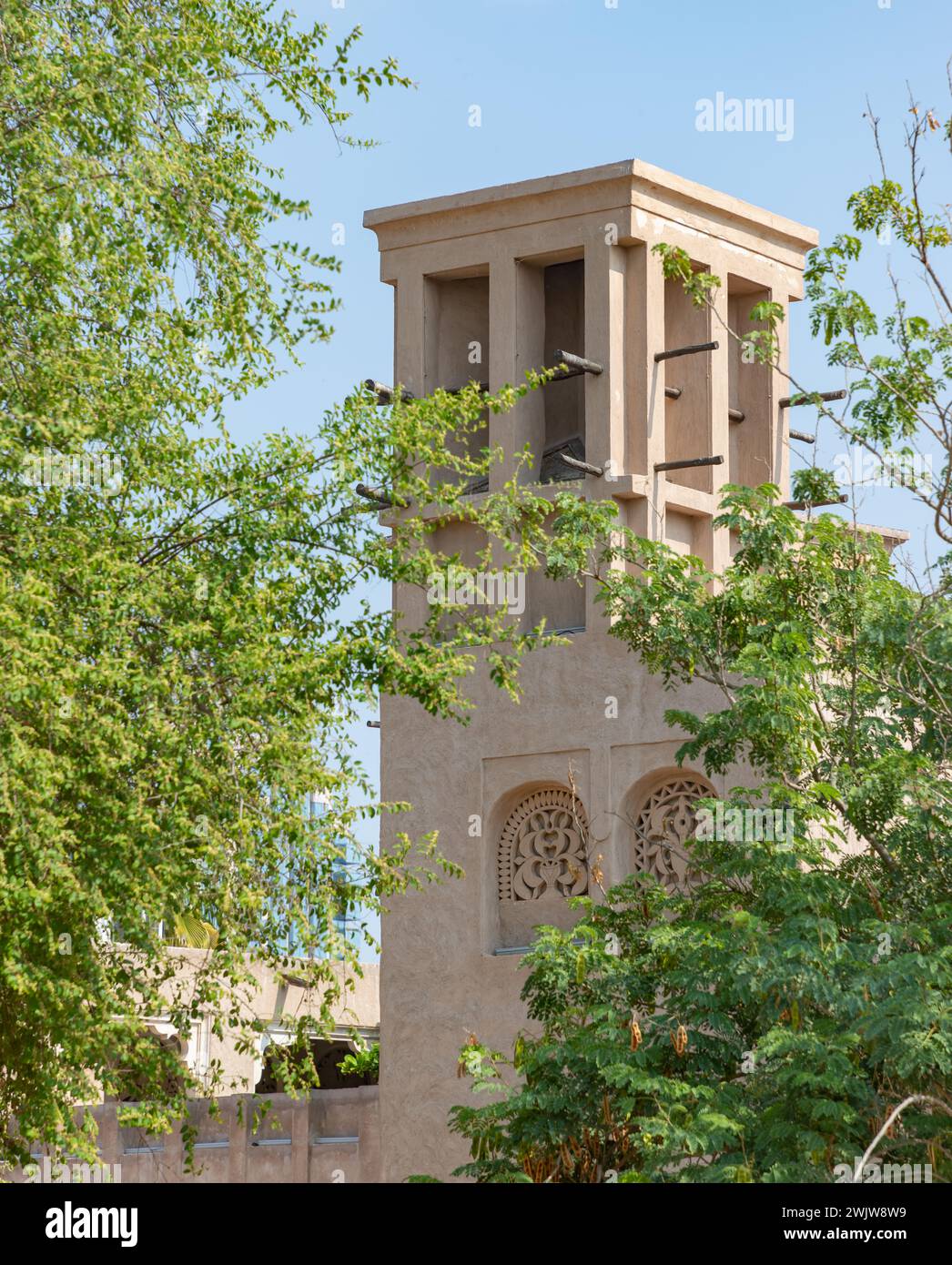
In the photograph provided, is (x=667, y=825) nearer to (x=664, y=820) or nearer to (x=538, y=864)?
(x=664, y=820)

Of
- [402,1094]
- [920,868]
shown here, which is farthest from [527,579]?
[920,868]

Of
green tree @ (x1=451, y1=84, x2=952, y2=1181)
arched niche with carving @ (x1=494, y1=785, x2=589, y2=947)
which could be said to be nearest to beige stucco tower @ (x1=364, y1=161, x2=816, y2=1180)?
arched niche with carving @ (x1=494, y1=785, x2=589, y2=947)

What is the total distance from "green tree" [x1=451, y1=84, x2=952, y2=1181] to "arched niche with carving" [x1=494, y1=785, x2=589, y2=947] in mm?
4785

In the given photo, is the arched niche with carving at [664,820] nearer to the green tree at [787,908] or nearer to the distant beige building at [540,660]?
the distant beige building at [540,660]

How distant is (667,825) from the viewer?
19.7m

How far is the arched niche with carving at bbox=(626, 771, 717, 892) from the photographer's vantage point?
19.5 meters

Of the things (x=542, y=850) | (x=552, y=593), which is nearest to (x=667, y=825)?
(x=542, y=850)

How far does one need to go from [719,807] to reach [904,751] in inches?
53.9

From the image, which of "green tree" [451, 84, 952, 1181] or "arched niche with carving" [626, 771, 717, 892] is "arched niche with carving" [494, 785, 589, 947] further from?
"green tree" [451, 84, 952, 1181]
